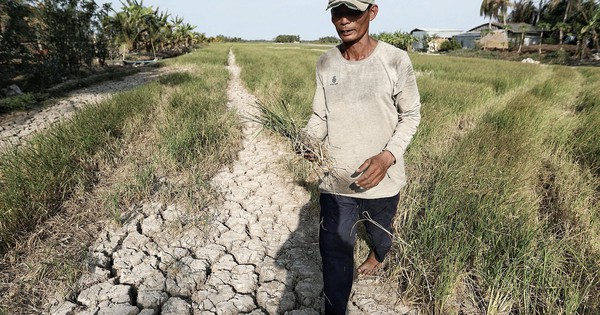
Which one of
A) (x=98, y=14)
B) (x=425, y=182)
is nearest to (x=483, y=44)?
(x=98, y=14)

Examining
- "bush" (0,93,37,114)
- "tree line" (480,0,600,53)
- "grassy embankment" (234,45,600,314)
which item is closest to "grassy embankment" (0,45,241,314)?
"grassy embankment" (234,45,600,314)

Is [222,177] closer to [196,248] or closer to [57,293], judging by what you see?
[196,248]

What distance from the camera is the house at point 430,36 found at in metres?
42.2

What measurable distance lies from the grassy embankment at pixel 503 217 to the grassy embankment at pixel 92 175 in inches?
59.8

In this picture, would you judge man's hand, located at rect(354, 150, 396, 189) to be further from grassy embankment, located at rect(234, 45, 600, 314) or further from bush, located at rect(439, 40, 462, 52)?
bush, located at rect(439, 40, 462, 52)

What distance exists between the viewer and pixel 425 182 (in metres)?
2.34

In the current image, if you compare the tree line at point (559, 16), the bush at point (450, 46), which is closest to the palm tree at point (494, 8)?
→ the tree line at point (559, 16)

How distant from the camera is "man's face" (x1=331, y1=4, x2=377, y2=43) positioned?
3.81 ft

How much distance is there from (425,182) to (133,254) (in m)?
2.19

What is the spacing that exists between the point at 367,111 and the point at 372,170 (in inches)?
11.0

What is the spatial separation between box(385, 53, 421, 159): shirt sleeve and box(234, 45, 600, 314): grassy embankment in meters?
0.43

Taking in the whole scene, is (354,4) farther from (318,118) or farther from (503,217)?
(503,217)

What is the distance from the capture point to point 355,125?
129cm

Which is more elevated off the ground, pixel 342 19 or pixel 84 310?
pixel 342 19
